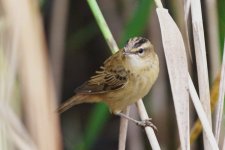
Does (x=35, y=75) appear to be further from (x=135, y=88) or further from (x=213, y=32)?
(x=213, y=32)

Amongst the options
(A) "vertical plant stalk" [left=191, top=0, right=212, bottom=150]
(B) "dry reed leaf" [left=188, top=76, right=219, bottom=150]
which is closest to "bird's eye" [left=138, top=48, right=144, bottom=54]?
(A) "vertical plant stalk" [left=191, top=0, right=212, bottom=150]

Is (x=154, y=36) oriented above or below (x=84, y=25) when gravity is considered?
below

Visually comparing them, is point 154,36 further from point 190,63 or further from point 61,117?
point 61,117

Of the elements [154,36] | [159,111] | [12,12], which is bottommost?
[159,111]

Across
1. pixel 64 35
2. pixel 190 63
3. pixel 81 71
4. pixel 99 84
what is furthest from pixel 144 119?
pixel 81 71

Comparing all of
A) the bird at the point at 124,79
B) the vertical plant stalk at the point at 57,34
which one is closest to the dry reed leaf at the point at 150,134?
the bird at the point at 124,79

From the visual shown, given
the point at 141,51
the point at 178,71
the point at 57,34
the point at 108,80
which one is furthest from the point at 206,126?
the point at 57,34

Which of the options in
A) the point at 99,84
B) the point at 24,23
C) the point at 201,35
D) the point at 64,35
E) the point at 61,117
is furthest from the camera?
the point at 61,117
